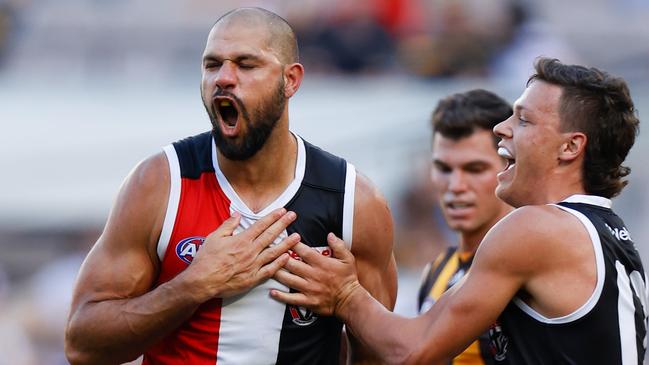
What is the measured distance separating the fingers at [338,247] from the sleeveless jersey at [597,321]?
0.79 m

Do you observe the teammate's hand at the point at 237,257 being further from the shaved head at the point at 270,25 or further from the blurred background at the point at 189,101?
the blurred background at the point at 189,101

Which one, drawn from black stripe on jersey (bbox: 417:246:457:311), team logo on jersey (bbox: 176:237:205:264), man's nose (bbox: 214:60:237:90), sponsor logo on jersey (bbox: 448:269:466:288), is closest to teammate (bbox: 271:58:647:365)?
team logo on jersey (bbox: 176:237:205:264)

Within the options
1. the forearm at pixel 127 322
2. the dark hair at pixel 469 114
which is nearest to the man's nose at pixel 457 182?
the dark hair at pixel 469 114

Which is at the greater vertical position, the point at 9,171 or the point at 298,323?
the point at 9,171

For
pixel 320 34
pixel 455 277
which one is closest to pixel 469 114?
pixel 455 277

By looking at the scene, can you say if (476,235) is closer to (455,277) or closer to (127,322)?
(455,277)

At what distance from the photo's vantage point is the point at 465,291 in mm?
4812

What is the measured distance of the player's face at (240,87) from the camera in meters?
4.95

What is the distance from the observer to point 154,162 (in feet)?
16.9

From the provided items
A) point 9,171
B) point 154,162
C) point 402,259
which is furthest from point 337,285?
point 9,171

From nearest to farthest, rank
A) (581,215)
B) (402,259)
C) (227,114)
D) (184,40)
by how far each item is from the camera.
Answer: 1. (581,215)
2. (227,114)
3. (402,259)
4. (184,40)

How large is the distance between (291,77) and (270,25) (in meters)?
0.27

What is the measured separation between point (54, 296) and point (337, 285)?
6773 millimetres

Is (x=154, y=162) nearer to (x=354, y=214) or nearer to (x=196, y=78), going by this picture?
(x=354, y=214)
